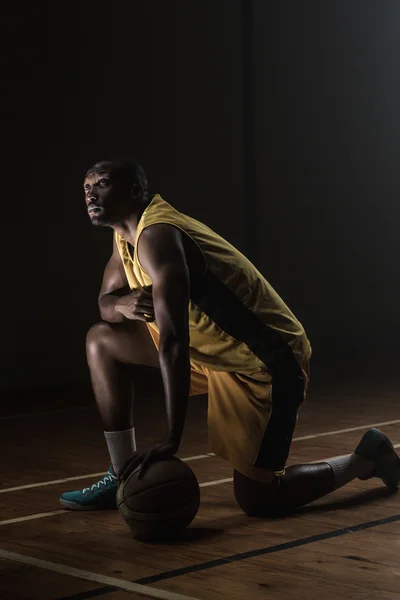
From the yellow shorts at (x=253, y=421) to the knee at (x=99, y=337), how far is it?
0.34 meters

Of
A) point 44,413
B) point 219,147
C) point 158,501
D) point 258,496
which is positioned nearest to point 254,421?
point 258,496

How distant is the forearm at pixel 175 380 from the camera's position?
8.41ft

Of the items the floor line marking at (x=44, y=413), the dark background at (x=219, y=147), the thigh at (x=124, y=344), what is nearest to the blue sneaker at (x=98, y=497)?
the thigh at (x=124, y=344)

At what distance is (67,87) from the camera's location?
650cm

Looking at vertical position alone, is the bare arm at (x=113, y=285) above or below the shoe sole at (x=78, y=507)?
above

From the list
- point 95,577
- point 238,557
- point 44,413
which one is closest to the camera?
point 95,577

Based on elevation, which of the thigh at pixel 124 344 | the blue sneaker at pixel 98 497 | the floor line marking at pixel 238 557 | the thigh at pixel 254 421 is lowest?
the blue sneaker at pixel 98 497

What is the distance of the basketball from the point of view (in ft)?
8.57

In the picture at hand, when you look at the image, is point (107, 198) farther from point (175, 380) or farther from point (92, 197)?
point (175, 380)

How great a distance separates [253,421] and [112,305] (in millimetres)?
558

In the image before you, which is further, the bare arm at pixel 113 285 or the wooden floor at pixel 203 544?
the bare arm at pixel 113 285

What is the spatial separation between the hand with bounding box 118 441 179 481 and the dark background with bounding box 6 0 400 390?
3.73m

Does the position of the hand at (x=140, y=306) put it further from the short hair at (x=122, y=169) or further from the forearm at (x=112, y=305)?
the short hair at (x=122, y=169)

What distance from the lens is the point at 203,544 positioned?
102 inches
